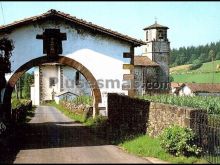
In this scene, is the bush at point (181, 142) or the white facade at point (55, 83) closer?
the bush at point (181, 142)

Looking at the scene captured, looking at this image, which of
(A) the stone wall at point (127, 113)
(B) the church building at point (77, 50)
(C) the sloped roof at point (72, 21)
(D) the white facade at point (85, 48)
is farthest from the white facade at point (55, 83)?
(C) the sloped roof at point (72, 21)

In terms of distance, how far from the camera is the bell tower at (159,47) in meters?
74.0

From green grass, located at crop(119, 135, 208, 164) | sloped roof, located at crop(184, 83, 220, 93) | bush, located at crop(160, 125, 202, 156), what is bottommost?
green grass, located at crop(119, 135, 208, 164)

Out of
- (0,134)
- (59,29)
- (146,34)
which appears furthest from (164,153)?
(146,34)

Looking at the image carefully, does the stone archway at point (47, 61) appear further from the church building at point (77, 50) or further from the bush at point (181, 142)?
the bush at point (181, 142)

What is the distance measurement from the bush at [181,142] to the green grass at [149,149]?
0.23 m

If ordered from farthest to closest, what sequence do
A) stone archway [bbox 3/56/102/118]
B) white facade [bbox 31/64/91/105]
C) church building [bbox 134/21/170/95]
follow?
church building [bbox 134/21/170/95] < white facade [bbox 31/64/91/105] < stone archway [bbox 3/56/102/118]

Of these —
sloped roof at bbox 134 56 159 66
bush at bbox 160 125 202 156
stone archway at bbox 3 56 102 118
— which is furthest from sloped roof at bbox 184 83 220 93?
bush at bbox 160 125 202 156

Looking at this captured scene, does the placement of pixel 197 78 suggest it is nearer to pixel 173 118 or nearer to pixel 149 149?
pixel 173 118

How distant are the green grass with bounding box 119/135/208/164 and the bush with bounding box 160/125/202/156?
0.23 m

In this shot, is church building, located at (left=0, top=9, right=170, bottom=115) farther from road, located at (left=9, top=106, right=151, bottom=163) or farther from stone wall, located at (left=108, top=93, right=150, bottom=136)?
road, located at (left=9, top=106, right=151, bottom=163)

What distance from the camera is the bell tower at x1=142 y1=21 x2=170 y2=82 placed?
74.0m

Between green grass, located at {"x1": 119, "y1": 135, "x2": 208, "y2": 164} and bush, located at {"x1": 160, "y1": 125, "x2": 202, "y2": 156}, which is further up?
bush, located at {"x1": 160, "y1": 125, "x2": 202, "y2": 156}

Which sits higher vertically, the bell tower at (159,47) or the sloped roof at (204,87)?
the bell tower at (159,47)
